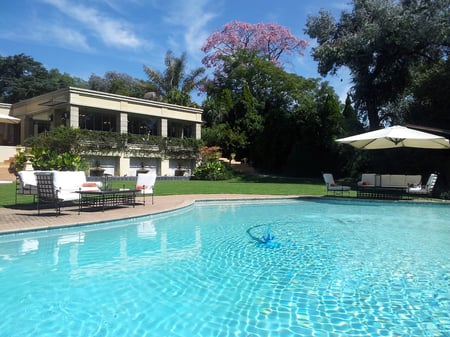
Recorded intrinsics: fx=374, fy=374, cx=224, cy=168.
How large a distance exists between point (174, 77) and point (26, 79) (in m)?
25.1

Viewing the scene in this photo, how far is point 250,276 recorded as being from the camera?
220 inches

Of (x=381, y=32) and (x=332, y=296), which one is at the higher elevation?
(x=381, y=32)

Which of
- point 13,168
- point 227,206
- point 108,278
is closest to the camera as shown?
point 108,278

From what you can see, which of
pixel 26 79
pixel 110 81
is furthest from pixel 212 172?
pixel 26 79

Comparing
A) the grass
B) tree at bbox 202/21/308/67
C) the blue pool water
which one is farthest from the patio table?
tree at bbox 202/21/308/67

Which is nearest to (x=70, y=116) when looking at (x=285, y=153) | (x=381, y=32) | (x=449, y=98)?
(x=285, y=153)

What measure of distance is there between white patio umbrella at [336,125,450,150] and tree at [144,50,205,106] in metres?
26.0

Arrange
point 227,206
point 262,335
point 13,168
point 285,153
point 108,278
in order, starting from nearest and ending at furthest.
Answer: point 262,335, point 108,278, point 227,206, point 13,168, point 285,153

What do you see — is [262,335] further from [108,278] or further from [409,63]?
[409,63]

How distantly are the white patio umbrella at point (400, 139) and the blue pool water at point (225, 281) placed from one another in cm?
615

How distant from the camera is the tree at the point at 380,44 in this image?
23531 millimetres

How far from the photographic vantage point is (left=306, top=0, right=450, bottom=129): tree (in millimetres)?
23531

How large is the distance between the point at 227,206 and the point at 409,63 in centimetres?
1932

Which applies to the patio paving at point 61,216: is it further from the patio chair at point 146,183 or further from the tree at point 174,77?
the tree at point 174,77
